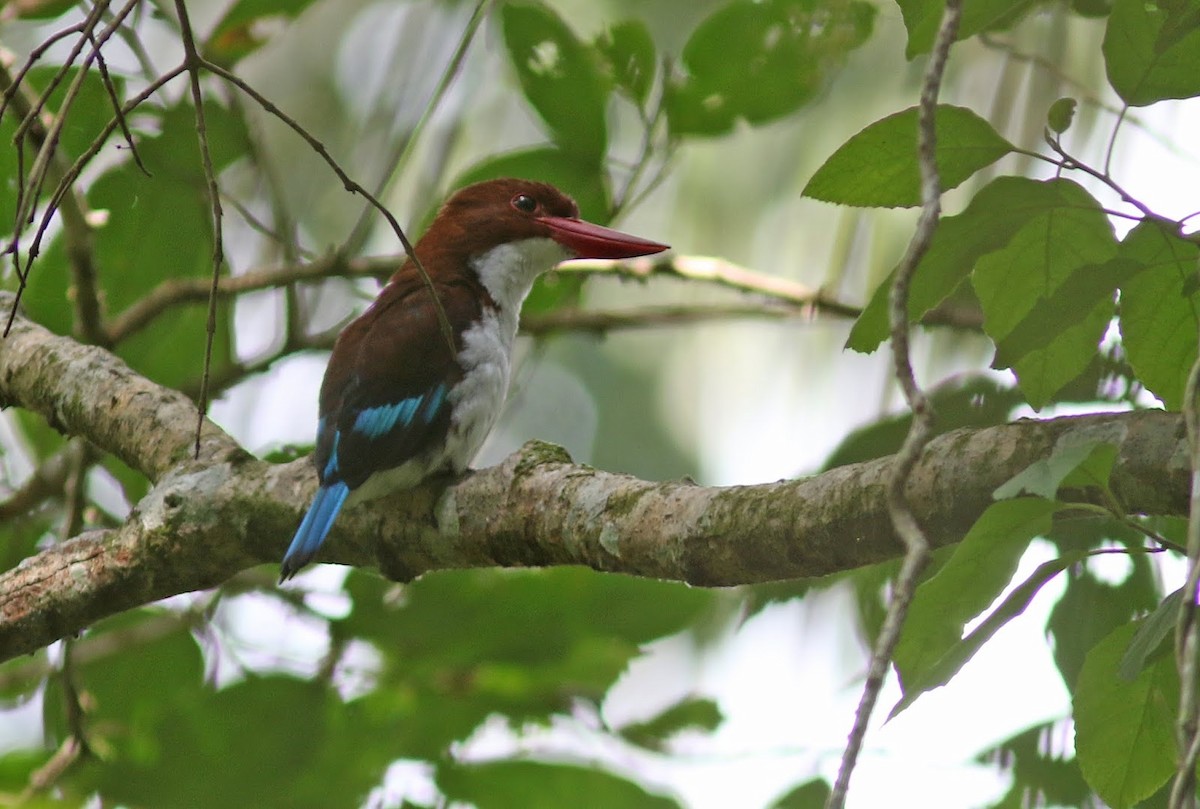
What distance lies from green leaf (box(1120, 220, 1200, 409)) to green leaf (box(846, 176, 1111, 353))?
0.28ft

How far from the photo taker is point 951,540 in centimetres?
171

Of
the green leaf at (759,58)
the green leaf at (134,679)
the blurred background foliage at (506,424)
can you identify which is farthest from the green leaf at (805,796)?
the green leaf at (759,58)

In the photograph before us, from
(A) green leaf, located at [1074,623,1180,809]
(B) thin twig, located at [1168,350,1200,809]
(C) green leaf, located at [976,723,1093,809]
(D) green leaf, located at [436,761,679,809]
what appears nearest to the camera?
(B) thin twig, located at [1168,350,1200,809]

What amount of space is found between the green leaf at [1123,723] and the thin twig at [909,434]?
0.31m

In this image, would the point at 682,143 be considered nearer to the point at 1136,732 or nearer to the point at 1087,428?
the point at 1087,428

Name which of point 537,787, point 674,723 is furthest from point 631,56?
point 537,787

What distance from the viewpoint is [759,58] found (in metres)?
3.16

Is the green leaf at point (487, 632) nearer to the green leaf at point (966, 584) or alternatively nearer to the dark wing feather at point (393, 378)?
the dark wing feather at point (393, 378)

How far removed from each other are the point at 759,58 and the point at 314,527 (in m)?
1.57

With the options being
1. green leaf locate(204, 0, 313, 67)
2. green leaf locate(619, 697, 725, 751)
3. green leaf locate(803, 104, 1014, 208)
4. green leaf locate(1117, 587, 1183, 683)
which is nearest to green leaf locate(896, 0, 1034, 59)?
green leaf locate(803, 104, 1014, 208)

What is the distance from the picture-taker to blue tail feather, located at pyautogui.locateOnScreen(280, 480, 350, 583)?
2463 millimetres

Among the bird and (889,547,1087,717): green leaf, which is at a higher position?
the bird

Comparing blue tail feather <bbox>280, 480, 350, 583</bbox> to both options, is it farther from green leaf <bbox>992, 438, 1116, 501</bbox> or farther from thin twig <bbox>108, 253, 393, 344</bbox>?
green leaf <bbox>992, 438, 1116, 501</bbox>

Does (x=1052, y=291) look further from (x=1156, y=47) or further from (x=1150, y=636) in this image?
(x=1150, y=636)
